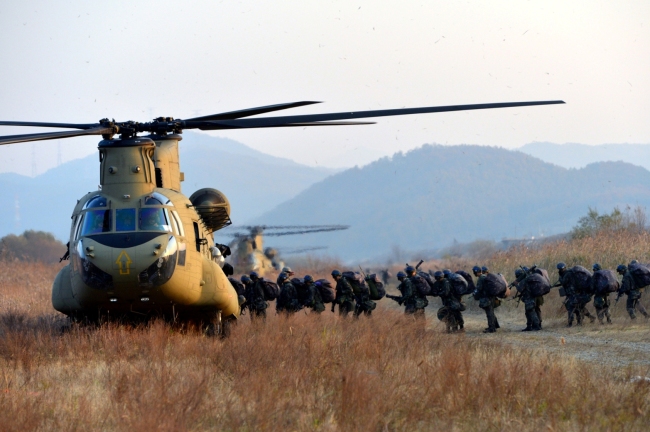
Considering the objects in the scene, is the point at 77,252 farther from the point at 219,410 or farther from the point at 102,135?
the point at 219,410

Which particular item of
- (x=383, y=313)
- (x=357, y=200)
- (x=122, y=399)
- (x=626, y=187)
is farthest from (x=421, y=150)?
(x=122, y=399)

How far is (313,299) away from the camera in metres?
19.7

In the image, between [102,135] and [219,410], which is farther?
[102,135]

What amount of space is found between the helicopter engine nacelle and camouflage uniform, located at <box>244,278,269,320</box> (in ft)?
10.7

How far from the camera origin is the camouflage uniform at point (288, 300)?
1948 cm

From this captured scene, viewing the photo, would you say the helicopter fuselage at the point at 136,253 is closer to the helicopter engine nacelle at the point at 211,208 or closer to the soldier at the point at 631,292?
the helicopter engine nacelle at the point at 211,208

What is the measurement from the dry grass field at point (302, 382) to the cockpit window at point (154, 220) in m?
1.51

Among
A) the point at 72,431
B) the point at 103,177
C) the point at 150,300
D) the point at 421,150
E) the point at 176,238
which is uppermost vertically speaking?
the point at 421,150

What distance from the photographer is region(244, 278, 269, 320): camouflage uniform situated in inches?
760

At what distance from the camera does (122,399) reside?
9.34 meters

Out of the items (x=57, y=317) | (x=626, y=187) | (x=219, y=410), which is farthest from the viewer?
(x=626, y=187)

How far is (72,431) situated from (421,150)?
180459 mm

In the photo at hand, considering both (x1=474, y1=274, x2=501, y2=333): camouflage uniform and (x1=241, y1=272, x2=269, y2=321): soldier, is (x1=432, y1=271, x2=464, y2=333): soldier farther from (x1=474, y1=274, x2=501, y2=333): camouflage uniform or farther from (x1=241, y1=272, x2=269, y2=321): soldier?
(x1=241, y1=272, x2=269, y2=321): soldier

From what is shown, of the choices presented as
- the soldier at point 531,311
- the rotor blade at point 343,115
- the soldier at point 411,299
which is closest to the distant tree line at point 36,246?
the soldier at point 411,299
